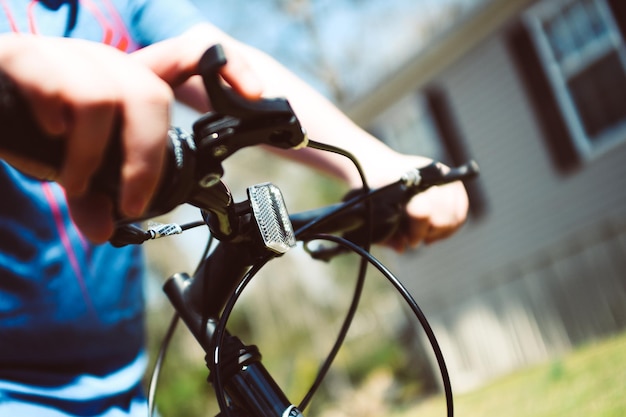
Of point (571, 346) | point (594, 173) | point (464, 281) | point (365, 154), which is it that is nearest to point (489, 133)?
point (594, 173)

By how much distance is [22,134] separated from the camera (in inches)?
21.1

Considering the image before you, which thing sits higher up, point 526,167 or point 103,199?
point 526,167

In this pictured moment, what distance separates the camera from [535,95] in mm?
9133

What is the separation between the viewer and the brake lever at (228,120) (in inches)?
24.3

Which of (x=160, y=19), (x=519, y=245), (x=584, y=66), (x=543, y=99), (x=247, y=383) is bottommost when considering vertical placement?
(x=247, y=383)

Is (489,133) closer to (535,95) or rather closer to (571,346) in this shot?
(535,95)

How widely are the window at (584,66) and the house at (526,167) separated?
1 cm

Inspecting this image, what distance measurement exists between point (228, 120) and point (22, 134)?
7.9 inches

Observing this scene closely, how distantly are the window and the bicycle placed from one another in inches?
325

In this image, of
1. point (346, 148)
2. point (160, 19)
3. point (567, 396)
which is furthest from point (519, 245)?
point (160, 19)

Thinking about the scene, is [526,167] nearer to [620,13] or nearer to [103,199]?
[620,13]

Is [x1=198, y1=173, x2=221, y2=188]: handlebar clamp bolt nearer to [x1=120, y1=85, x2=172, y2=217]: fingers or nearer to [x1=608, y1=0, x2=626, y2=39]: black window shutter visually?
[x1=120, y1=85, x2=172, y2=217]: fingers

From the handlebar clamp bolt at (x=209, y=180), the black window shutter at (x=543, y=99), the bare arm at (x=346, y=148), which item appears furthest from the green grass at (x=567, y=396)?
the black window shutter at (x=543, y=99)

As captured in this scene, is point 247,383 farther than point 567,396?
No
